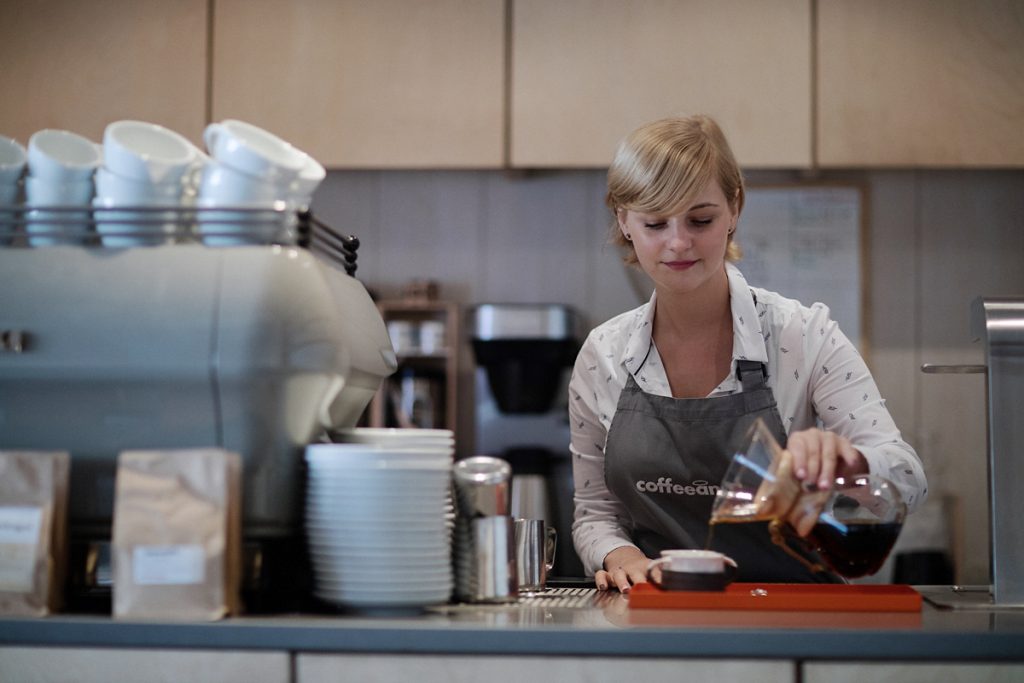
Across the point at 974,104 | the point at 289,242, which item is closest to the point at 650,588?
the point at 289,242

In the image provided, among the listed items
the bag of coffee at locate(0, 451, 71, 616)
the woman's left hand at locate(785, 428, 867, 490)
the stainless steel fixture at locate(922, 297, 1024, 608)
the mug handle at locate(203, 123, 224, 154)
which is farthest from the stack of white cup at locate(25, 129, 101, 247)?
the stainless steel fixture at locate(922, 297, 1024, 608)

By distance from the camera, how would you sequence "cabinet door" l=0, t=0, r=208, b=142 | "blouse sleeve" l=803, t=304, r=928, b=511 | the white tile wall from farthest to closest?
1. the white tile wall
2. "cabinet door" l=0, t=0, r=208, b=142
3. "blouse sleeve" l=803, t=304, r=928, b=511

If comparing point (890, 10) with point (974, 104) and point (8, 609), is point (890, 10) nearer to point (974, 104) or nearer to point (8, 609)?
point (974, 104)

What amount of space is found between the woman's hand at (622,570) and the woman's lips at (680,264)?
430mm

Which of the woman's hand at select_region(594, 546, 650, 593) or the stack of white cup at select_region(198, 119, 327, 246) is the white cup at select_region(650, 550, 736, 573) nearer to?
the woman's hand at select_region(594, 546, 650, 593)

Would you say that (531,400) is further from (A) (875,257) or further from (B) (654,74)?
(A) (875,257)

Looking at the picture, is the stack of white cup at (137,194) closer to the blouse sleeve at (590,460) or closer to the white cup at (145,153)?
the white cup at (145,153)

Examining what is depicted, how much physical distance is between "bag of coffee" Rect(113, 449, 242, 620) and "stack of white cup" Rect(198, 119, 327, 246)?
9.6 inches

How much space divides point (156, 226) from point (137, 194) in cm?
4

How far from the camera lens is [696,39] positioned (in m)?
3.18

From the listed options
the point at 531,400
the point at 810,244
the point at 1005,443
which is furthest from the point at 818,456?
the point at 810,244

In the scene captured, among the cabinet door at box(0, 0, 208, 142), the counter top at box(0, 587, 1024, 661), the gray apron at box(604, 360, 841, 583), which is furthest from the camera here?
the cabinet door at box(0, 0, 208, 142)

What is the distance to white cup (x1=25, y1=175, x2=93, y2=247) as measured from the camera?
1.22 metres

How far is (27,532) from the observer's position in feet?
3.67
